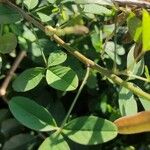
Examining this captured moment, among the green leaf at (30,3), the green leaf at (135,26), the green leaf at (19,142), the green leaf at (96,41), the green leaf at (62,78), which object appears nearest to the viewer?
the green leaf at (135,26)

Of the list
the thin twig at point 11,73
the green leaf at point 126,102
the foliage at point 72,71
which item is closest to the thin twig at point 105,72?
the foliage at point 72,71

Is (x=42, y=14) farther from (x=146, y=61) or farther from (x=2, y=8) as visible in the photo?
(x=146, y=61)

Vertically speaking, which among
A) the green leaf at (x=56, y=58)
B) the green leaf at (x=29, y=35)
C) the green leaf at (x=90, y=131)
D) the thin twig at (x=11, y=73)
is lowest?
the thin twig at (x=11, y=73)

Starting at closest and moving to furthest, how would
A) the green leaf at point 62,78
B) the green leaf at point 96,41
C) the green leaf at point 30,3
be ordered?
the green leaf at point 62,78 → the green leaf at point 30,3 → the green leaf at point 96,41

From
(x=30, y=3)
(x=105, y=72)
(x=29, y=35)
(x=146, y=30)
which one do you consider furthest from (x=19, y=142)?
(x=146, y=30)

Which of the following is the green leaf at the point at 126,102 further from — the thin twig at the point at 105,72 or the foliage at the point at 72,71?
the thin twig at the point at 105,72

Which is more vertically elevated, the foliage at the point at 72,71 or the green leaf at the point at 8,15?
the green leaf at the point at 8,15

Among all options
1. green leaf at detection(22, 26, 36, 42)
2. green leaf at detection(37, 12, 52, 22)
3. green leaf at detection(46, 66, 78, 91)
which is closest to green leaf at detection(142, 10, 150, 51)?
green leaf at detection(46, 66, 78, 91)

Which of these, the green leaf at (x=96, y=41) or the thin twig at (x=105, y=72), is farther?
the green leaf at (x=96, y=41)
